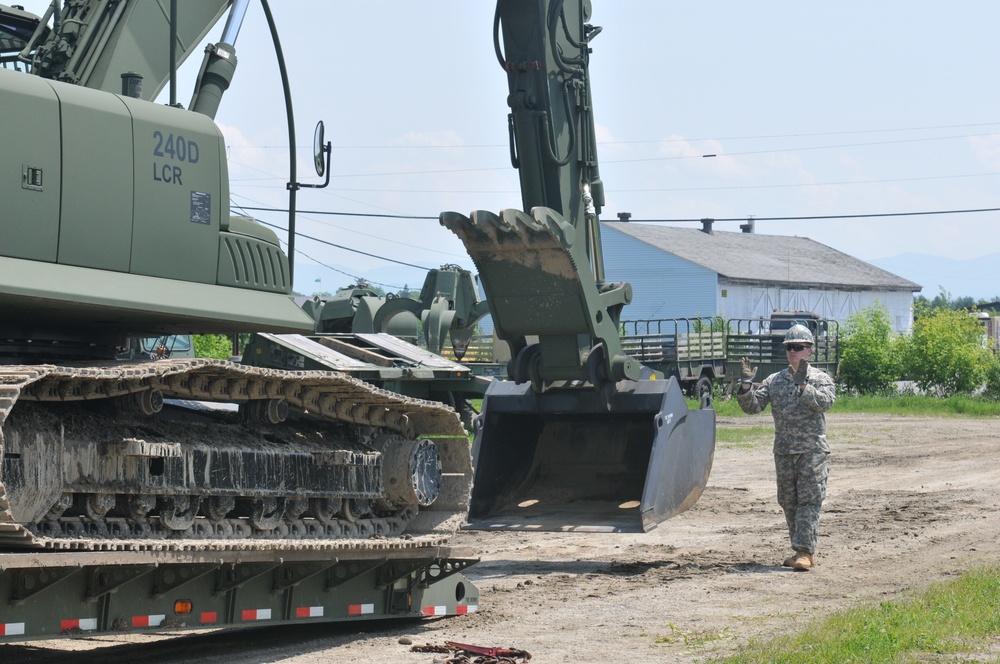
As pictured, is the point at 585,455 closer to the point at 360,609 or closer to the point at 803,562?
the point at 803,562

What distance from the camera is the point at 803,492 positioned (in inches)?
412

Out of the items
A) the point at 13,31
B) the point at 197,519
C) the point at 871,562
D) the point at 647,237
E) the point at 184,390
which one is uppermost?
the point at 647,237

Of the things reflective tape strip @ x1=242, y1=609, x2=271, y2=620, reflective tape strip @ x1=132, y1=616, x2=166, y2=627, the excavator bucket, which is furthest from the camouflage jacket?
reflective tape strip @ x1=132, y1=616, x2=166, y2=627

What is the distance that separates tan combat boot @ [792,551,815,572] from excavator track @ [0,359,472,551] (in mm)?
2901

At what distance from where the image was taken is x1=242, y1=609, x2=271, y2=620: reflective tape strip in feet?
24.3

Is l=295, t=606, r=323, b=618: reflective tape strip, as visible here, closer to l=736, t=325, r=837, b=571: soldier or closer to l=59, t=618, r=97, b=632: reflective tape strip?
l=59, t=618, r=97, b=632: reflective tape strip

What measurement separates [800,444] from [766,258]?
174 feet

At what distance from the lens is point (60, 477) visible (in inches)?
256

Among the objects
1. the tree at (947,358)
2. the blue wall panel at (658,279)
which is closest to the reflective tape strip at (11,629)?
the tree at (947,358)

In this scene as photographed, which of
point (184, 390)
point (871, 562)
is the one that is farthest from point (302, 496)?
point (871, 562)

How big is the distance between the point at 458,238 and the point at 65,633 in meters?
5.47

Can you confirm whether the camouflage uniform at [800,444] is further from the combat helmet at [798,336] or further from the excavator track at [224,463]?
the excavator track at [224,463]

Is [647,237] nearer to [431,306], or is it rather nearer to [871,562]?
[431,306]

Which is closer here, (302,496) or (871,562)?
(302,496)
